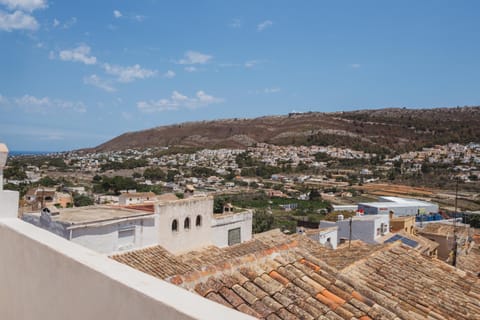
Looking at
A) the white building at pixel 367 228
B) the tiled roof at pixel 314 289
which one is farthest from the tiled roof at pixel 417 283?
the white building at pixel 367 228

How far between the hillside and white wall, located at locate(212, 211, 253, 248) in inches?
2982

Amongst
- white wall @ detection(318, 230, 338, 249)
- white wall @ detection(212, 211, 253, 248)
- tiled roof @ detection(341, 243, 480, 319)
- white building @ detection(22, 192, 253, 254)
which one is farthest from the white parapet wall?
white wall @ detection(318, 230, 338, 249)

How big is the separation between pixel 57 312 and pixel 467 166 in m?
76.9

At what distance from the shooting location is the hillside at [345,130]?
87.8 metres

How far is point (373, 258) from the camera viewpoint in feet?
22.6

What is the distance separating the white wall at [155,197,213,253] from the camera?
37.0 feet

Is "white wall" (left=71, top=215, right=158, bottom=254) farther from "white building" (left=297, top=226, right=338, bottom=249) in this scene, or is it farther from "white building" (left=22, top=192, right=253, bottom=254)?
"white building" (left=297, top=226, right=338, bottom=249)

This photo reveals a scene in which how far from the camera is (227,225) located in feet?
46.5

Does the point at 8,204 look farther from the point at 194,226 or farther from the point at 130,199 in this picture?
the point at 130,199

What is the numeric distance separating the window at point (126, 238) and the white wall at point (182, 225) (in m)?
1.00

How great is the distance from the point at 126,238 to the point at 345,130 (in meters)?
94.7

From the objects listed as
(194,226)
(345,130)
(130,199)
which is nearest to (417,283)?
(194,226)

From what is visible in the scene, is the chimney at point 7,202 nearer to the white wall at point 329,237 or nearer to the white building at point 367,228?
the white wall at point 329,237

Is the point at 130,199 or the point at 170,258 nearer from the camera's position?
the point at 170,258
